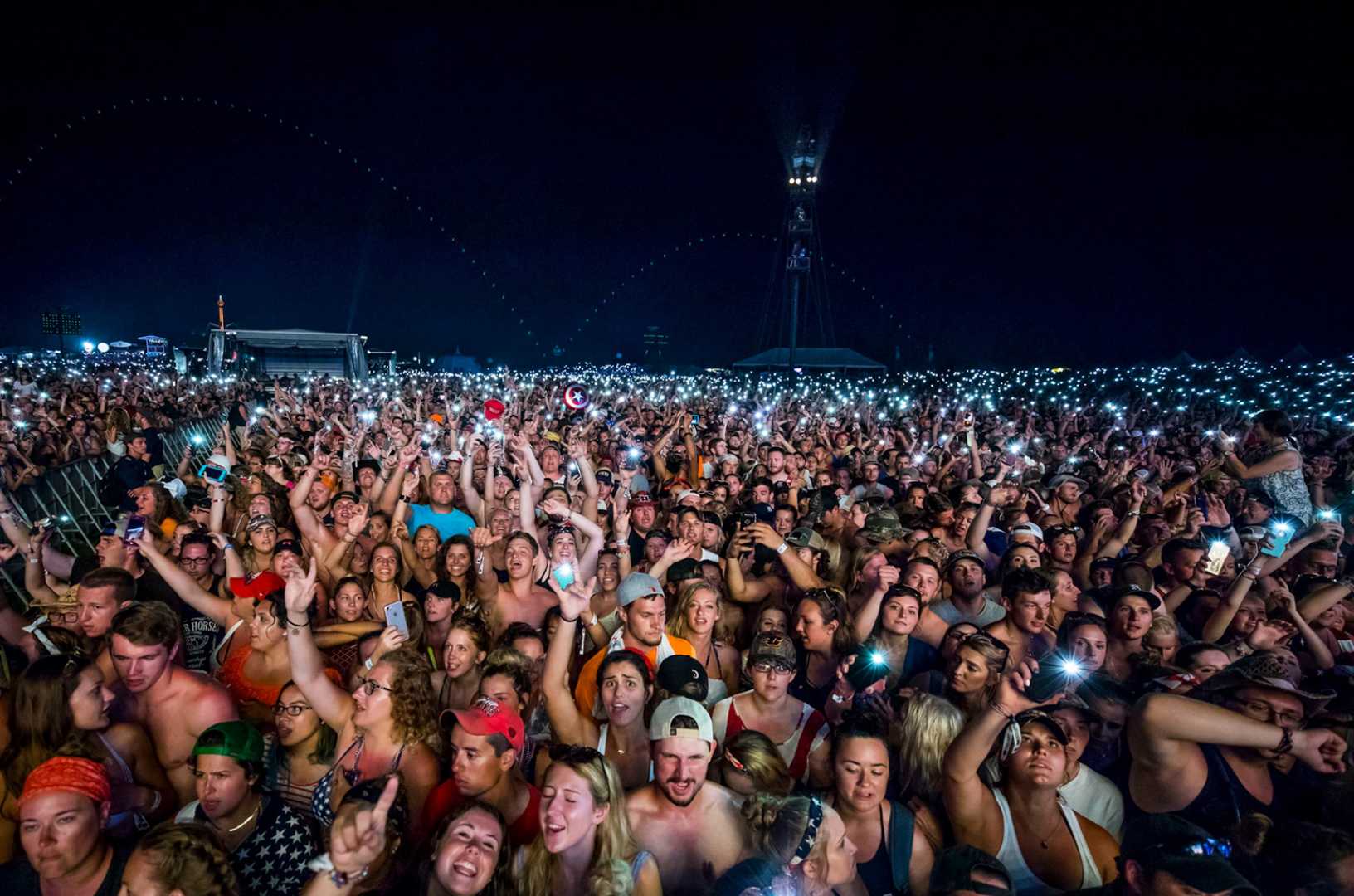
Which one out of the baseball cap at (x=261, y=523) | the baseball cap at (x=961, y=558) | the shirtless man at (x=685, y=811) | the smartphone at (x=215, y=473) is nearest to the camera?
the shirtless man at (x=685, y=811)

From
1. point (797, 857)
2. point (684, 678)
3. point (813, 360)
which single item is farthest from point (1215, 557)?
point (813, 360)

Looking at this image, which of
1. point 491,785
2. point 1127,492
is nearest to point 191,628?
point 491,785

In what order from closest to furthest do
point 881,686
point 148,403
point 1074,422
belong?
point 881,686, point 148,403, point 1074,422

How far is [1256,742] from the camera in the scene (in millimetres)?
2402

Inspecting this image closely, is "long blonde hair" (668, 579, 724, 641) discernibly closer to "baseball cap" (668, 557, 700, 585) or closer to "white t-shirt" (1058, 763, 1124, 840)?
"baseball cap" (668, 557, 700, 585)

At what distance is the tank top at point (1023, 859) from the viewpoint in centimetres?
241

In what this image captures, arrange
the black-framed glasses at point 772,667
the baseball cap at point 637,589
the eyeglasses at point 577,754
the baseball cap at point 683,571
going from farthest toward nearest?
1. the baseball cap at point 683,571
2. the baseball cap at point 637,589
3. the black-framed glasses at point 772,667
4. the eyeglasses at point 577,754

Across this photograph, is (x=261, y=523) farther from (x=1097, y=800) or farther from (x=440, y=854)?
(x=1097, y=800)

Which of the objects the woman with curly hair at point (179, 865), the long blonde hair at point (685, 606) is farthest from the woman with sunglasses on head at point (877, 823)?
the woman with curly hair at point (179, 865)

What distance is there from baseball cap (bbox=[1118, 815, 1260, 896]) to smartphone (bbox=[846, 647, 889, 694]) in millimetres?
1289

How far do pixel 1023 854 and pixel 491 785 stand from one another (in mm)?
2134

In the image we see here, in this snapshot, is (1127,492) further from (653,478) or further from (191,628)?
(191,628)

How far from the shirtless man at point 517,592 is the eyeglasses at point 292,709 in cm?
160

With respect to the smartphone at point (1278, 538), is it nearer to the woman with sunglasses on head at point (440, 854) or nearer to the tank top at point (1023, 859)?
the tank top at point (1023, 859)
